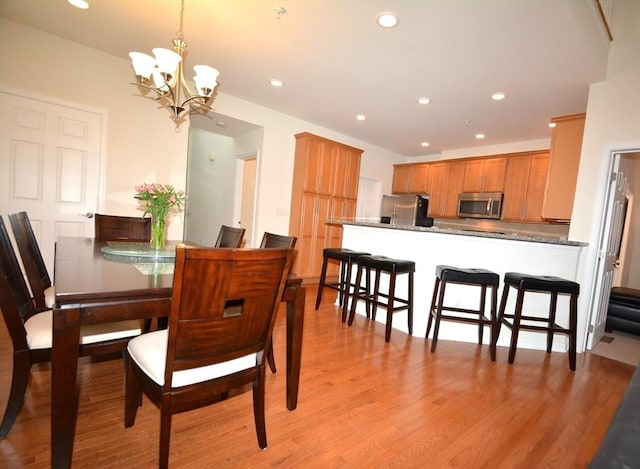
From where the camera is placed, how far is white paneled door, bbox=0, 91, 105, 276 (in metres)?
2.88

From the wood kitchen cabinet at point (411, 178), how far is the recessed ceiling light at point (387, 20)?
3937 mm

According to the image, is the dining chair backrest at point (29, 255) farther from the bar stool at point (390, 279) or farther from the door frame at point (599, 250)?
the door frame at point (599, 250)

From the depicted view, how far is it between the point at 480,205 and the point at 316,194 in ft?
9.44

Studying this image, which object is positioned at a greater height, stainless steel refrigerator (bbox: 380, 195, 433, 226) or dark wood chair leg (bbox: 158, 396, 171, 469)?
stainless steel refrigerator (bbox: 380, 195, 433, 226)

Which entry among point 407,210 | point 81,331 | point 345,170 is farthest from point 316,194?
point 81,331

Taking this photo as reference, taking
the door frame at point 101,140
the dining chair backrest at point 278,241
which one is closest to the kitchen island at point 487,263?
the dining chair backrest at point 278,241

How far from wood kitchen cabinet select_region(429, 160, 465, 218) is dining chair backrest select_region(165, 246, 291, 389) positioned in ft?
16.8

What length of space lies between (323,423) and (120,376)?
1320 millimetres

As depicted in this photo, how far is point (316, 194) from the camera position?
4809 mm

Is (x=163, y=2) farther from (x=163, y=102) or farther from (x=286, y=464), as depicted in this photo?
(x=286, y=464)

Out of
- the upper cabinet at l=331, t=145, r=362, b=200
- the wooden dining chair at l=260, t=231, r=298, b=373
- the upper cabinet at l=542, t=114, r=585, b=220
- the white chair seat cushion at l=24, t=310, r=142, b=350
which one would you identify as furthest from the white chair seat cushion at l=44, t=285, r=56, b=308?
the upper cabinet at l=542, t=114, r=585, b=220

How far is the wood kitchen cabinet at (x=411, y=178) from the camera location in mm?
5895

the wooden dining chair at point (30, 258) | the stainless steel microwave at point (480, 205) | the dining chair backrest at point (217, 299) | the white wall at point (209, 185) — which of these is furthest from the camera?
the white wall at point (209, 185)

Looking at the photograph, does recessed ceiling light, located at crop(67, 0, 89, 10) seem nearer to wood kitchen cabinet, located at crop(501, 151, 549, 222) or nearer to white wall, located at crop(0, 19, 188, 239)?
white wall, located at crop(0, 19, 188, 239)
